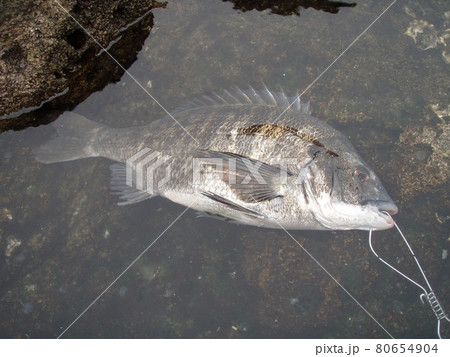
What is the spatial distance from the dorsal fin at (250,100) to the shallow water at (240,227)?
35cm

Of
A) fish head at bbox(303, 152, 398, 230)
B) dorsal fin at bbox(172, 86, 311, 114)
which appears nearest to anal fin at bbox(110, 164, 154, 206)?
dorsal fin at bbox(172, 86, 311, 114)

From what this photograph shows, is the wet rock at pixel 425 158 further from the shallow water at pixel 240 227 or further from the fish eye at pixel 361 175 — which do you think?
the fish eye at pixel 361 175

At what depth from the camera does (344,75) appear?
12.7 ft

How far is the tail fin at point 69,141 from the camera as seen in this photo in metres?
3.59

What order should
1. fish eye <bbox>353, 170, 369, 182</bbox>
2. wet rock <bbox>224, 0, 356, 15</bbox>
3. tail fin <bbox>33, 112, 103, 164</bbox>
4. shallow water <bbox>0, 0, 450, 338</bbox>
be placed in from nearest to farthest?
1. fish eye <bbox>353, 170, 369, 182</bbox>
2. shallow water <bbox>0, 0, 450, 338</bbox>
3. tail fin <bbox>33, 112, 103, 164</bbox>
4. wet rock <bbox>224, 0, 356, 15</bbox>

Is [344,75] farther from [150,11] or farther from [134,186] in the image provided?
[134,186]

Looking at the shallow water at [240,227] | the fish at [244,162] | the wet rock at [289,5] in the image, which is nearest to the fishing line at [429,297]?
the shallow water at [240,227]

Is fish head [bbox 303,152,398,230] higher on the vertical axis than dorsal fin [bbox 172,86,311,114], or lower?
lower

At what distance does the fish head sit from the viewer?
2.78 metres

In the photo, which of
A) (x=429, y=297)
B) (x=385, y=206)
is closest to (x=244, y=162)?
(x=385, y=206)

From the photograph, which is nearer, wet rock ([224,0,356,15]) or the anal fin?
the anal fin

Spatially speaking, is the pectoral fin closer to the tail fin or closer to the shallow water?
the shallow water

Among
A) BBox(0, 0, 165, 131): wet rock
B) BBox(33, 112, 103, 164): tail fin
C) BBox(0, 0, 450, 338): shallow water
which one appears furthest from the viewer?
BBox(33, 112, 103, 164): tail fin

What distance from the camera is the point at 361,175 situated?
2893 mm
